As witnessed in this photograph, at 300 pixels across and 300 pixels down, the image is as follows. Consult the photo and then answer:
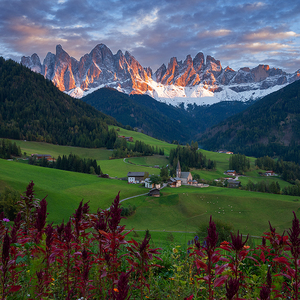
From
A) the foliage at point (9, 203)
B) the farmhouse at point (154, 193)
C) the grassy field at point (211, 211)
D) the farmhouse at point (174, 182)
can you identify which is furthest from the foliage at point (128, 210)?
the farmhouse at point (174, 182)

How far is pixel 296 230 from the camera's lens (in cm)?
439

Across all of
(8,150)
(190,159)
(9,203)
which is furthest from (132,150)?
(9,203)

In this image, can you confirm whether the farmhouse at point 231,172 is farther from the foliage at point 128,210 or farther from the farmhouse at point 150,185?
the foliage at point 128,210

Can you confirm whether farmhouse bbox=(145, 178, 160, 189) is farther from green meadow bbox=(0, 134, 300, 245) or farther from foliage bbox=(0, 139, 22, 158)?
foliage bbox=(0, 139, 22, 158)

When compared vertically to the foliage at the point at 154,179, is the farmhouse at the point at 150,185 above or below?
below

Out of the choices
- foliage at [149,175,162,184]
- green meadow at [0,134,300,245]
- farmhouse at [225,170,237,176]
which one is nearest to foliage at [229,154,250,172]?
farmhouse at [225,170,237,176]

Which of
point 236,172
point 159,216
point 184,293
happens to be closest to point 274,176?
point 236,172

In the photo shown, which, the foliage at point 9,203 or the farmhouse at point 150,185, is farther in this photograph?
the farmhouse at point 150,185

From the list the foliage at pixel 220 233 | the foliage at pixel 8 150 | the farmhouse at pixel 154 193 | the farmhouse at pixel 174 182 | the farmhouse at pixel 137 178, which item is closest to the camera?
the foliage at pixel 220 233

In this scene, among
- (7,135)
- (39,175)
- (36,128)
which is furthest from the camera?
(36,128)

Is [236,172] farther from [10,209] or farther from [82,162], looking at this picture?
[10,209]

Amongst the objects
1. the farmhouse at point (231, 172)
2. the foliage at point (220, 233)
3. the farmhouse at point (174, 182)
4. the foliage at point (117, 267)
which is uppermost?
the foliage at point (117, 267)

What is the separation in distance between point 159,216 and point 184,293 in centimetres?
5279

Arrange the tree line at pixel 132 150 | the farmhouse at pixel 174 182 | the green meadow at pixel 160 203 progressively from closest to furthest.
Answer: the green meadow at pixel 160 203
the farmhouse at pixel 174 182
the tree line at pixel 132 150
